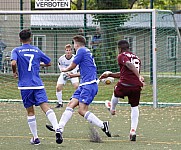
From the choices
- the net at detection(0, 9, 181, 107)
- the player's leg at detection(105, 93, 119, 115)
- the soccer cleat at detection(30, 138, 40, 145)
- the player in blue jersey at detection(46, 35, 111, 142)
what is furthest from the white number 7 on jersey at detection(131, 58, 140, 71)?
the net at detection(0, 9, 181, 107)

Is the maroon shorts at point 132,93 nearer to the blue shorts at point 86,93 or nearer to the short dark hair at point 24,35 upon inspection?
the blue shorts at point 86,93

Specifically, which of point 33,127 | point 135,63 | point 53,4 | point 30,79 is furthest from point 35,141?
point 53,4

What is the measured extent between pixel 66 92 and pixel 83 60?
10.3m

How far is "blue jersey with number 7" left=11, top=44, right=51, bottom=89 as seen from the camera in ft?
37.1

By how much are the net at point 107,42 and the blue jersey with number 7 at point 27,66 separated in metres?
8.02

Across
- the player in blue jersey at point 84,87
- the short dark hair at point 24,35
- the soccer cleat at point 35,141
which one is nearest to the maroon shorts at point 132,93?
the player in blue jersey at point 84,87

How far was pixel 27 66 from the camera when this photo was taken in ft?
37.3

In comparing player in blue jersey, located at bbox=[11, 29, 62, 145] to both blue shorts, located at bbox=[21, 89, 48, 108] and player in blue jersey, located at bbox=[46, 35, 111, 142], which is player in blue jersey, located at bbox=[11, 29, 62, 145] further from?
player in blue jersey, located at bbox=[46, 35, 111, 142]

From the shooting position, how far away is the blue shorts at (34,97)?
444 inches

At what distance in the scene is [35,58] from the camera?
37.5 ft

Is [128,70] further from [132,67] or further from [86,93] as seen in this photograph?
[86,93]

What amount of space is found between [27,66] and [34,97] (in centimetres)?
54

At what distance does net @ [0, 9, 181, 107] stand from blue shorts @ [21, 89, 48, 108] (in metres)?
8.22

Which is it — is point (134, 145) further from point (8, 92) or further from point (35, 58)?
point (8, 92)
